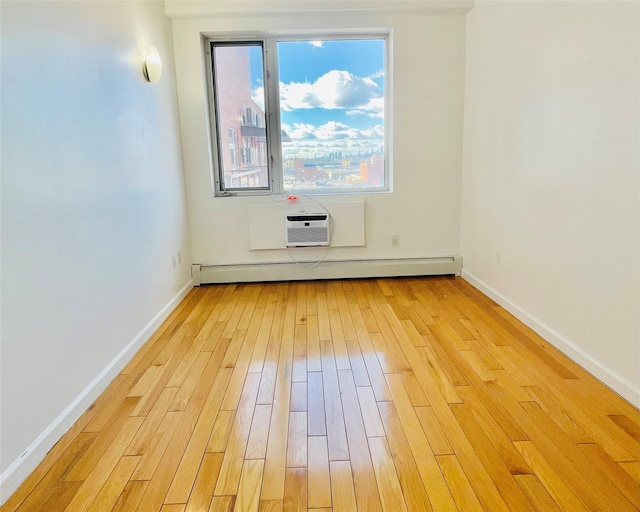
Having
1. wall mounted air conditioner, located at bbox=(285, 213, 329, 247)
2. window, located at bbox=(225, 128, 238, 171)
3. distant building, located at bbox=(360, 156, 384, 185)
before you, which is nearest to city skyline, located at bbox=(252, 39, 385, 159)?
distant building, located at bbox=(360, 156, 384, 185)

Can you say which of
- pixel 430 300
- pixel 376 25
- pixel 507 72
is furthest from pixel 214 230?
pixel 507 72

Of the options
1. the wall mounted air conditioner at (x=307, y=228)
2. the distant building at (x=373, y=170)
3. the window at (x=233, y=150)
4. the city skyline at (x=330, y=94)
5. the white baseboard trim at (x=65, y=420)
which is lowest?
the white baseboard trim at (x=65, y=420)

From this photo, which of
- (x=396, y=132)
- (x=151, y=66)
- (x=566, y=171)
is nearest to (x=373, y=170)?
(x=396, y=132)

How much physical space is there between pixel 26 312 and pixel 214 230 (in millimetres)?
2433

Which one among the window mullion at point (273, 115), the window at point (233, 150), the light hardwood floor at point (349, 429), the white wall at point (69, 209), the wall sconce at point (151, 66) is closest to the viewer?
the light hardwood floor at point (349, 429)

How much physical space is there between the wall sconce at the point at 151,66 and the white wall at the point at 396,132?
0.76 metres

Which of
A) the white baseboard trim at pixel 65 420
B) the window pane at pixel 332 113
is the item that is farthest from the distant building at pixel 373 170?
the white baseboard trim at pixel 65 420

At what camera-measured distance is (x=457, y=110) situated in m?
A: 3.87

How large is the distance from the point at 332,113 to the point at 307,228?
3.58 ft

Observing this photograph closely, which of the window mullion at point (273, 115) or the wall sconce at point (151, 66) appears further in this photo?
the window mullion at point (273, 115)

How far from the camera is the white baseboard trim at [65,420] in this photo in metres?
1.49

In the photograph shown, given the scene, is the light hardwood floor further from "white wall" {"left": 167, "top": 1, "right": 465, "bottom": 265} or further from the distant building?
the distant building

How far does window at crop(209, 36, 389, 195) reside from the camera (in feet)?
12.8

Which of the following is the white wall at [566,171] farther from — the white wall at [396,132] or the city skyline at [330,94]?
the city skyline at [330,94]
